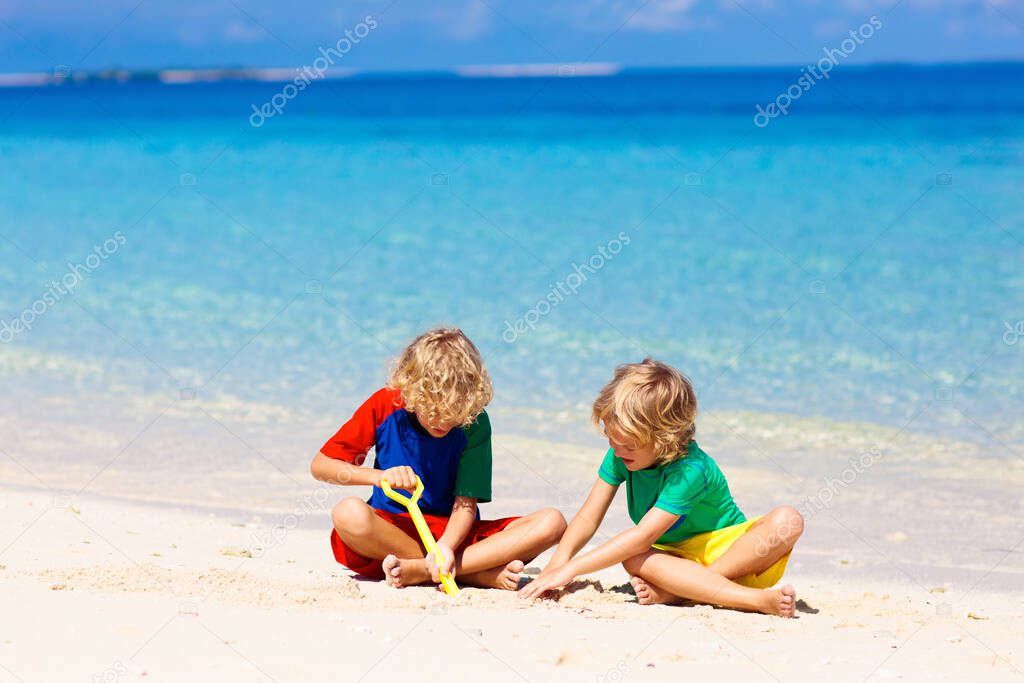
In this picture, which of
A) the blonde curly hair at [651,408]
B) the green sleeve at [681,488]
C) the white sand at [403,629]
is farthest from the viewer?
the green sleeve at [681,488]

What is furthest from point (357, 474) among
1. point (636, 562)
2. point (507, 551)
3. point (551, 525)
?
point (636, 562)

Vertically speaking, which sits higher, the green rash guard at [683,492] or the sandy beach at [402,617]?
the green rash guard at [683,492]

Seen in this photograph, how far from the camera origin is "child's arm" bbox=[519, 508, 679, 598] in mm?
3742

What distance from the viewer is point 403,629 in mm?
3248

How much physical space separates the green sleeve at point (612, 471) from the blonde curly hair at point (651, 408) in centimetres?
19

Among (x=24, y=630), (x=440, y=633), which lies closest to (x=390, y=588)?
(x=440, y=633)

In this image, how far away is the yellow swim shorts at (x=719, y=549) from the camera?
12.8 feet

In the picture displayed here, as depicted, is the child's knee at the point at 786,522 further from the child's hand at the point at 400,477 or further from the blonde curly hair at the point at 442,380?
the child's hand at the point at 400,477

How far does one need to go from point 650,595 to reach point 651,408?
0.67 metres

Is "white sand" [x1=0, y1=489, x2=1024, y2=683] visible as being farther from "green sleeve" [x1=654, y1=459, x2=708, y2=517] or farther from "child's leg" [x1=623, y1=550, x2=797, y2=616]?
"green sleeve" [x1=654, y1=459, x2=708, y2=517]

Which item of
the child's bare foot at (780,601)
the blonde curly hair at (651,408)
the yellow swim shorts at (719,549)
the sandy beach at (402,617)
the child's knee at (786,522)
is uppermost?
the blonde curly hair at (651,408)

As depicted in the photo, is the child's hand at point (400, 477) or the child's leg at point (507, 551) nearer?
the child's hand at point (400, 477)

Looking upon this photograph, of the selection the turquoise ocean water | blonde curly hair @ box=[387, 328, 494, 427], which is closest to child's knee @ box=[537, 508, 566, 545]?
blonde curly hair @ box=[387, 328, 494, 427]

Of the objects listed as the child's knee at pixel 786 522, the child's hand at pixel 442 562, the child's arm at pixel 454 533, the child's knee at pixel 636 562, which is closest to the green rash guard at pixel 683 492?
the child's knee at pixel 636 562
